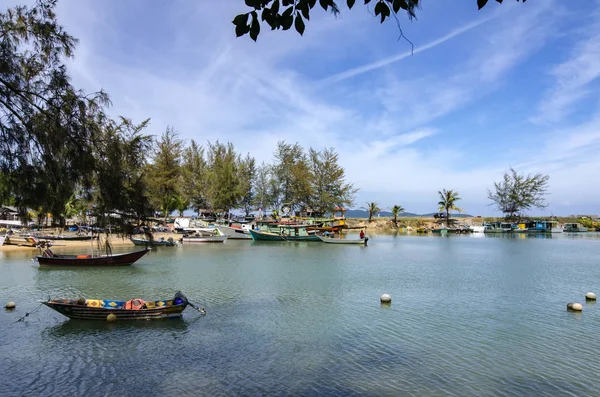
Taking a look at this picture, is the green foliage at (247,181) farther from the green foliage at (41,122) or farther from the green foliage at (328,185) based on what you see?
the green foliage at (41,122)

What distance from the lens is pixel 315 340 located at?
1209 centimetres

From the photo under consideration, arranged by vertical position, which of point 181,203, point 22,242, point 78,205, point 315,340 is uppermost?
point 181,203

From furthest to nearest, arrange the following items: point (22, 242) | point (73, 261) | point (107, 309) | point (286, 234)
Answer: point (286, 234), point (22, 242), point (73, 261), point (107, 309)

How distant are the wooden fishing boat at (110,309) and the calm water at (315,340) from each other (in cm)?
32

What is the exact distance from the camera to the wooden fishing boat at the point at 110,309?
13.2 meters

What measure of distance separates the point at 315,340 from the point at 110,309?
22.4 feet

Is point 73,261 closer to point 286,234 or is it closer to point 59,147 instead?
point 59,147

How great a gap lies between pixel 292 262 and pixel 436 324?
714 inches

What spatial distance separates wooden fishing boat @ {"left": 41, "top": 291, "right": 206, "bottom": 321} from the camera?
1316cm

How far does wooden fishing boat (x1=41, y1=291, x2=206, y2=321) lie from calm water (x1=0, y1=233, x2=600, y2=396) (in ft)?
1.04

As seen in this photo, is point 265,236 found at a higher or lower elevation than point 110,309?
higher

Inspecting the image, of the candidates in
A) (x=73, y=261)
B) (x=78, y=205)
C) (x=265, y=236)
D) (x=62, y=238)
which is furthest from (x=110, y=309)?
(x=265, y=236)

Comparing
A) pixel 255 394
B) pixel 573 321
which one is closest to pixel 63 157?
pixel 255 394

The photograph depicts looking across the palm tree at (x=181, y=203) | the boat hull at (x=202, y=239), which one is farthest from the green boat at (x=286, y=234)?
the palm tree at (x=181, y=203)
